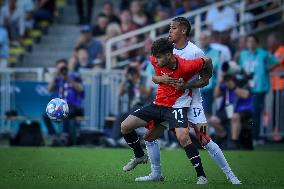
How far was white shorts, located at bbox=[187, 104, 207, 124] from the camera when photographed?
12711 millimetres

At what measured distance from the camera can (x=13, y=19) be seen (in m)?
28.3

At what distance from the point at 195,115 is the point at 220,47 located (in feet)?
31.2

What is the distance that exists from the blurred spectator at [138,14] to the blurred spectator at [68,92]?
4.76 meters

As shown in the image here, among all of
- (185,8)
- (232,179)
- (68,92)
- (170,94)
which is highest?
(185,8)

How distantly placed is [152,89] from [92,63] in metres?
3.05

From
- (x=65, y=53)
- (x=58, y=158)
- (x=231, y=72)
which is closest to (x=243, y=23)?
(x=231, y=72)

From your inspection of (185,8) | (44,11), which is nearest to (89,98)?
(185,8)

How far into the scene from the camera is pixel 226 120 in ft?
71.2

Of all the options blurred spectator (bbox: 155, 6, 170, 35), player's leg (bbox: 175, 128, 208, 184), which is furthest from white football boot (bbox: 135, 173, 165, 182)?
blurred spectator (bbox: 155, 6, 170, 35)

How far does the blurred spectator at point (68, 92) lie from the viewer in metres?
22.1

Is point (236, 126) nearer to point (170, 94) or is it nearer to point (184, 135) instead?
point (170, 94)

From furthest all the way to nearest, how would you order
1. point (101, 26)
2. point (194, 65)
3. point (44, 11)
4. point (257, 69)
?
point (44, 11) → point (101, 26) → point (257, 69) → point (194, 65)

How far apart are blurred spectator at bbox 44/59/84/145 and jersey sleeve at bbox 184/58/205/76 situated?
9697mm

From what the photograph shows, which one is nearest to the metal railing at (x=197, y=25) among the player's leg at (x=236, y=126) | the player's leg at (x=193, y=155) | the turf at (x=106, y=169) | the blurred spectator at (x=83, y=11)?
the blurred spectator at (x=83, y=11)
